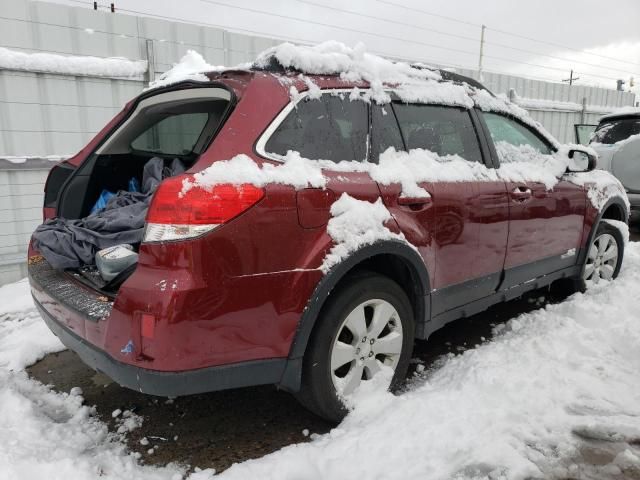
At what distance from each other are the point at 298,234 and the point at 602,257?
3.63 m

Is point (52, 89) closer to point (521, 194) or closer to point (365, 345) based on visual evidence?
point (365, 345)

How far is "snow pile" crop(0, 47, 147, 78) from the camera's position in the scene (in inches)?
181

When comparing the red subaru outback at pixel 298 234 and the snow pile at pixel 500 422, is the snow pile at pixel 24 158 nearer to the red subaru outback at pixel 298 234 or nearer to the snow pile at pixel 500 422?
the red subaru outback at pixel 298 234

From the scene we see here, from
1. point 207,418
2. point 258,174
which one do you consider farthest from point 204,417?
point 258,174

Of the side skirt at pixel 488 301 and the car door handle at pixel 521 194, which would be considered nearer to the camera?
the side skirt at pixel 488 301

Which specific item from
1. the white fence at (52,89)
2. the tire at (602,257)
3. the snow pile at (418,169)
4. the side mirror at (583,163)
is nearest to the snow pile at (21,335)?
the white fence at (52,89)

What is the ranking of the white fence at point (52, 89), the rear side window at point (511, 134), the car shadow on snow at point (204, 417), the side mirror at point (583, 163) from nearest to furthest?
the car shadow on snow at point (204, 417) < the rear side window at point (511, 134) < the side mirror at point (583, 163) < the white fence at point (52, 89)

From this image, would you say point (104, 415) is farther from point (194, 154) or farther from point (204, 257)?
point (194, 154)

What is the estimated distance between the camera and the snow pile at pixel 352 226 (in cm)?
223

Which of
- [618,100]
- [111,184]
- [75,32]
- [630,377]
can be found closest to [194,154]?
[111,184]

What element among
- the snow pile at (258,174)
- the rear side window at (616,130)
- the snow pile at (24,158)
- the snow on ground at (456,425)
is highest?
the rear side window at (616,130)

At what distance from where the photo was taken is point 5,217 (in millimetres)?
4863

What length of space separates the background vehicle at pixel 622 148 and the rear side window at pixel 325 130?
553 centimetres

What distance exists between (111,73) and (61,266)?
325 centimetres
